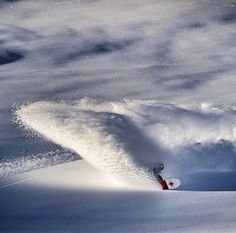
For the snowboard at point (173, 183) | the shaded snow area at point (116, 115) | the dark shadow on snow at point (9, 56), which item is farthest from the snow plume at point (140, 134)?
the dark shadow on snow at point (9, 56)

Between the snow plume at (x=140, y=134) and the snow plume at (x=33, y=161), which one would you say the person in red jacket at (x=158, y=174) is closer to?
the snow plume at (x=140, y=134)

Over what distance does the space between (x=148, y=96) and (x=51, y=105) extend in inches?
31.0

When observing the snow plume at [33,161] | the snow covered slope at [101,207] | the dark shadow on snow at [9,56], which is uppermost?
the dark shadow on snow at [9,56]

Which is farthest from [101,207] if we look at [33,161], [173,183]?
[33,161]

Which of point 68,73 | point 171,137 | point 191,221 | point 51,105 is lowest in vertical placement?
point 191,221

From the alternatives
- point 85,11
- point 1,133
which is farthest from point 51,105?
point 85,11

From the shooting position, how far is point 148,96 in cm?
536

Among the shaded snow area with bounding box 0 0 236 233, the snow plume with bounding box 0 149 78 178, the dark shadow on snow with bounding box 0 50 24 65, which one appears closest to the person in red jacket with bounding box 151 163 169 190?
the shaded snow area with bounding box 0 0 236 233

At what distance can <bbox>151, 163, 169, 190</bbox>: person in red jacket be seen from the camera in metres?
3.19

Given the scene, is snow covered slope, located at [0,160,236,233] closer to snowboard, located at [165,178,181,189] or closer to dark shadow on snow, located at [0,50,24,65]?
snowboard, located at [165,178,181,189]

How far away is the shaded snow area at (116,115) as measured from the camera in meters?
2.93

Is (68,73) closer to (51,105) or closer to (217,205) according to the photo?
(51,105)

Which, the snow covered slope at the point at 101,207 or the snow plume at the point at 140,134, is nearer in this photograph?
the snow covered slope at the point at 101,207

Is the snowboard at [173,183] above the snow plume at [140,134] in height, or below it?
below
